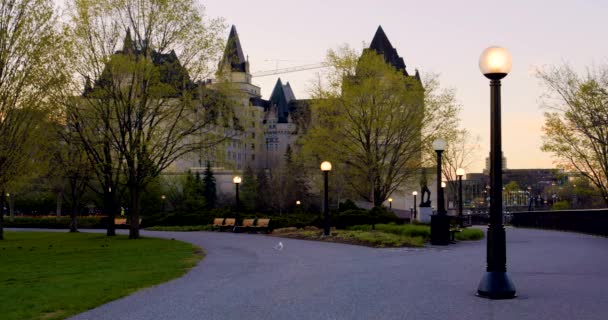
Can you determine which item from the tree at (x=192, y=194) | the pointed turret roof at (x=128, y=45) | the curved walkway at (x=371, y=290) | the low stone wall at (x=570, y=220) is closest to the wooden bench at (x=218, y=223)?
the pointed turret roof at (x=128, y=45)

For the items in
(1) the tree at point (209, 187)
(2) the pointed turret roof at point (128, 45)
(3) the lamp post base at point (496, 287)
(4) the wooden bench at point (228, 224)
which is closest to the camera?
(3) the lamp post base at point (496, 287)

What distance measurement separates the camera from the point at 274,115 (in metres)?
176

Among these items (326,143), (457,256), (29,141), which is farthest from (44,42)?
(326,143)

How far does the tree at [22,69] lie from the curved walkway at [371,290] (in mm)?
11397

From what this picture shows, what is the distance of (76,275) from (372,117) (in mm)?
28864

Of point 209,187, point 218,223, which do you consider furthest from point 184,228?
point 209,187

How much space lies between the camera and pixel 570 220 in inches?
1432

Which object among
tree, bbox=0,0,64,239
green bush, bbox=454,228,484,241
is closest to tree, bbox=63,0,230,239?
tree, bbox=0,0,64,239

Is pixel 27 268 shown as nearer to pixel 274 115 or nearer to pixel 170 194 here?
pixel 170 194

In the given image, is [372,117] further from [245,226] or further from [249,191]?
[249,191]

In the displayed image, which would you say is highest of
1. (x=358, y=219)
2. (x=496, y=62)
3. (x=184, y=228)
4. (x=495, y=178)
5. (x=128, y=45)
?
(x=128, y=45)

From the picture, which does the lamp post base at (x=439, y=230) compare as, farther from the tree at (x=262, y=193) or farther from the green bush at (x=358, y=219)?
the tree at (x=262, y=193)

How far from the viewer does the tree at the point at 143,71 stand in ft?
103

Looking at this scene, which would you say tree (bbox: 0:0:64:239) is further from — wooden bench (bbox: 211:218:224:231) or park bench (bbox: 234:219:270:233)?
wooden bench (bbox: 211:218:224:231)
